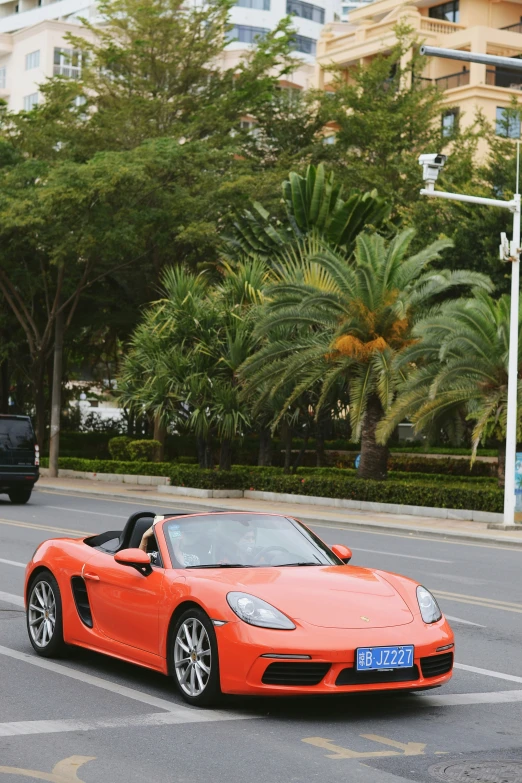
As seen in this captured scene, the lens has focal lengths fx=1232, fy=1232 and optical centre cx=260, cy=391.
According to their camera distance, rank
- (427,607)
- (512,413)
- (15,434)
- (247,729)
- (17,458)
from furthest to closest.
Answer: (15,434) → (17,458) → (512,413) → (427,607) → (247,729)

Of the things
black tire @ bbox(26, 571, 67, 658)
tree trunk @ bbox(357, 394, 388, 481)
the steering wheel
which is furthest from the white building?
the steering wheel

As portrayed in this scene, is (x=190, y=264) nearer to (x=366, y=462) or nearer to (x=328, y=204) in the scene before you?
(x=328, y=204)

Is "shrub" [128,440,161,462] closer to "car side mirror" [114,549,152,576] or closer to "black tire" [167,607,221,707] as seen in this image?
"car side mirror" [114,549,152,576]

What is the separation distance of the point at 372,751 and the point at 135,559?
87.9 inches

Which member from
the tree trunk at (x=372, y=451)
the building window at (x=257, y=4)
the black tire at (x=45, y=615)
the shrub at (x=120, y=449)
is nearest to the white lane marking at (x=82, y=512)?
the tree trunk at (x=372, y=451)

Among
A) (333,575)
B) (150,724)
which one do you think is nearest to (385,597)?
(333,575)

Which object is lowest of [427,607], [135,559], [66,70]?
[427,607]

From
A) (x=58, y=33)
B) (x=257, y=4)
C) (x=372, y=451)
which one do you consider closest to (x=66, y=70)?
(x=58, y=33)

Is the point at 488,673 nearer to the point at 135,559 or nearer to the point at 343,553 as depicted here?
the point at 343,553

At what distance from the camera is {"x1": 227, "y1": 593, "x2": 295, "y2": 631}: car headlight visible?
7.37m

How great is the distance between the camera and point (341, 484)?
2991 centimetres

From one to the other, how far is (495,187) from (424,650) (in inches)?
1288

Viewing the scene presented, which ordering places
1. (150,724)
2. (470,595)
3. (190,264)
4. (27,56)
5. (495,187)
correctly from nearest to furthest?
(150,724) < (470,595) < (495,187) < (190,264) < (27,56)

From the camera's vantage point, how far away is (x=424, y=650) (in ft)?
24.8
